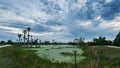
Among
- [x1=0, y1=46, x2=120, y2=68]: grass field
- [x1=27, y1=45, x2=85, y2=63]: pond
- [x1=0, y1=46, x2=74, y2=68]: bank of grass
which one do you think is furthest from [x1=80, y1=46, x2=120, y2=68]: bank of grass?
[x1=0, y1=46, x2=74, y2=68]: bank of grass

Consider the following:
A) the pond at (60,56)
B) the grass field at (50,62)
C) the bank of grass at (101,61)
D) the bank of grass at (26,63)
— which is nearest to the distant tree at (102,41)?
the pond at (60,56)

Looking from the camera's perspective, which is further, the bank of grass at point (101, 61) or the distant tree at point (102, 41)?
the distant tree at point (102, 41)

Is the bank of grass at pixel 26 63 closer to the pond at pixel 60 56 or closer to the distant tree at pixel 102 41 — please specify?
the pond at pixel 60 56

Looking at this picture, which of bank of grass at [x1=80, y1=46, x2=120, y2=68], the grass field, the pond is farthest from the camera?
the pond

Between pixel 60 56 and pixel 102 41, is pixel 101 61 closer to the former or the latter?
pixel 60 56

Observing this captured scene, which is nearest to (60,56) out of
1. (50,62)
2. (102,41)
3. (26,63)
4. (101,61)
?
(50,62)

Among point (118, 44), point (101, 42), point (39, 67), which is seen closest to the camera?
point (39, 67)

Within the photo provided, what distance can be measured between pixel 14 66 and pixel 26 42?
74412 millimetres

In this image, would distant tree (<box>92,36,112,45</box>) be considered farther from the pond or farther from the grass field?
the grass field

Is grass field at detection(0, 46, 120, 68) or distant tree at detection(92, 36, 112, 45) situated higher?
distant tree at detection(92, 36, 112, 45)

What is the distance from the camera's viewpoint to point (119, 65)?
1123 inches

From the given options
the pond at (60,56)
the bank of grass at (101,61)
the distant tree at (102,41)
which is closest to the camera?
the bank of grass at (101,61)

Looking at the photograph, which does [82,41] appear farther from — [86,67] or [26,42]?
[86,67]

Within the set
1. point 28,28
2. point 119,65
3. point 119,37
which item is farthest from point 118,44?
point 119,65
